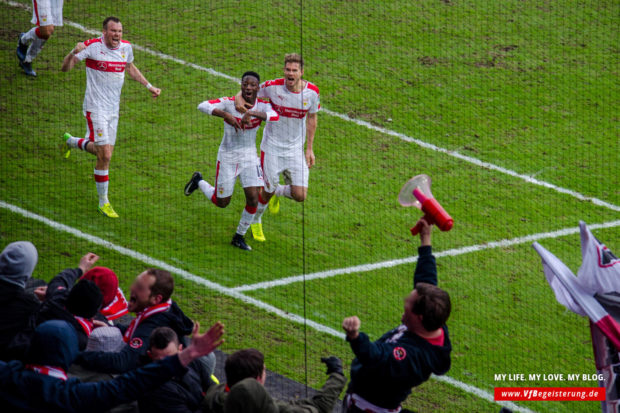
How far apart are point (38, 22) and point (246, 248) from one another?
5.45 m

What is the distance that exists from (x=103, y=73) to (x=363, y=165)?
12.9 ft

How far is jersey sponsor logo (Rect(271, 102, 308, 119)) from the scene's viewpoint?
389 inches

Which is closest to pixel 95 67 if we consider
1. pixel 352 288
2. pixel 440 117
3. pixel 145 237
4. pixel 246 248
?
pixel 145 237

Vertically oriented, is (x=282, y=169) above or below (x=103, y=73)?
below

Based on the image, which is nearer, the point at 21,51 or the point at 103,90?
the point at 103,90

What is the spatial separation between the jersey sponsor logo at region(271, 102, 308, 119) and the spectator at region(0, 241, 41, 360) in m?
5.04

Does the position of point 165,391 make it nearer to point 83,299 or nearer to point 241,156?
point 83,299

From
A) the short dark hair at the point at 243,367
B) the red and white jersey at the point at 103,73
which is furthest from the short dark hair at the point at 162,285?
the red and white jersey at the point at 103,73

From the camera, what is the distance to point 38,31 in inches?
503

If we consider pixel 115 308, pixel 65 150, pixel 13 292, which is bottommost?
pixel 65 150

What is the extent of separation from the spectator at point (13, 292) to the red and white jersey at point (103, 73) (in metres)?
5.17

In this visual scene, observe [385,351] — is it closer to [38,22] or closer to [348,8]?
[38,22]

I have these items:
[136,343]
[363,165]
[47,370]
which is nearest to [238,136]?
[363,165]

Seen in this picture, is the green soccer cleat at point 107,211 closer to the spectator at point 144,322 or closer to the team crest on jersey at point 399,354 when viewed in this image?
the spectator at point 144,322
